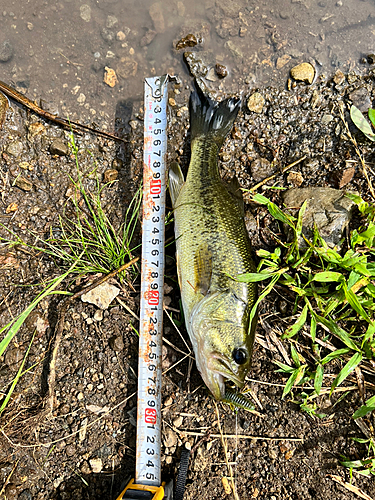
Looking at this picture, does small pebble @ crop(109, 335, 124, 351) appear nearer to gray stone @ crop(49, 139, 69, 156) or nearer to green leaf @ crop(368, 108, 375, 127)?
gray stone @ crop(49, 139, 69, 156)

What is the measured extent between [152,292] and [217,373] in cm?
97

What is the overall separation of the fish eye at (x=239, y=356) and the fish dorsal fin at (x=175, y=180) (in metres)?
1.50

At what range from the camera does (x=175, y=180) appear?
10.5 feet

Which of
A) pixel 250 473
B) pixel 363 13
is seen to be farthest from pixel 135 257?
pixel 363 13

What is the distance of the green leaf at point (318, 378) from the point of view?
288cm

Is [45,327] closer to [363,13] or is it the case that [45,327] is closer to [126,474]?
[126,474]

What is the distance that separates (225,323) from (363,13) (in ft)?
12.4

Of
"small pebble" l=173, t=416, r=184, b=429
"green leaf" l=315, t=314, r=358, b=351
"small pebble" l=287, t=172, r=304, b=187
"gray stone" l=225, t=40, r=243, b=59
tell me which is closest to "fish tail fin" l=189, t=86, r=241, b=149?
"gray stone" l=225, t=40, r=243, b=59

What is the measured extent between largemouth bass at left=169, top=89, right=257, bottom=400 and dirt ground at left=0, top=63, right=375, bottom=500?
375mm

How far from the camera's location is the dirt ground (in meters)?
2.97

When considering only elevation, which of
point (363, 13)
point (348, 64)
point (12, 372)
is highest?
point (363, 13)

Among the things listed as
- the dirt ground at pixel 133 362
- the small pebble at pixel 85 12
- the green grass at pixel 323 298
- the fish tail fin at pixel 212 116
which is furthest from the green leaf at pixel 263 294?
the small pebble at pixel 85 12

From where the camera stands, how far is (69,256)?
125 inches

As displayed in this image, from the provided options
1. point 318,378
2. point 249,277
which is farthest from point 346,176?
point 318,378
